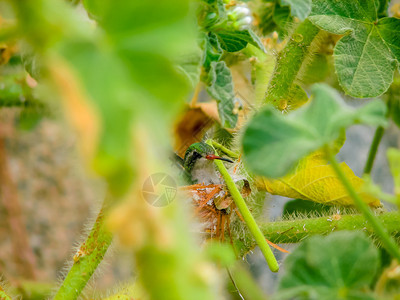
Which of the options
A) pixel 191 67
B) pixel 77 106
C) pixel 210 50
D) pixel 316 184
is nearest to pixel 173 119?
pixel 77 106

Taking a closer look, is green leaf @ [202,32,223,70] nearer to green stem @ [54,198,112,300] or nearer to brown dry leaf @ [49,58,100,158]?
green stem @ [54,198,112,300]

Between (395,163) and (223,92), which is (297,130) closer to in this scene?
(395,163)

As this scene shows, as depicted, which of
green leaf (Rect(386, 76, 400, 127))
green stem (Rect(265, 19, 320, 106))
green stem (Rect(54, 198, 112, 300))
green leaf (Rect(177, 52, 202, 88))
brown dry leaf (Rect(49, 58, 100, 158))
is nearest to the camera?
brown dry leaf (Rect(49, 58, 100, 158))

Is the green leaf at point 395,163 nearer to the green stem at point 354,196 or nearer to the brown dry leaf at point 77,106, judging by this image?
the green stem at point 354,196

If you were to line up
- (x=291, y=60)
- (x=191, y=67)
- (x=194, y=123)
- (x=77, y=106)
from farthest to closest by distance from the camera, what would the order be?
(x=194, y=123) → (x=291, y=60) → (x=191, y=67) → (x=77, y=106)

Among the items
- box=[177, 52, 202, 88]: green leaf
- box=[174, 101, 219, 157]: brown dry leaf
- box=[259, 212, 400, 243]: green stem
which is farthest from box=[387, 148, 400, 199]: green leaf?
box=[174, 101, 219, 157]: brown dry leaf

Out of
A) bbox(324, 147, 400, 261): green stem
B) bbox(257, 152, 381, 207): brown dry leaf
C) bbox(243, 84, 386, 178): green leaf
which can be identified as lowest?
bbox(257, 152, 381, 207): brown dry leaf

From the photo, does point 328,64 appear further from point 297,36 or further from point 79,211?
point 79,211
